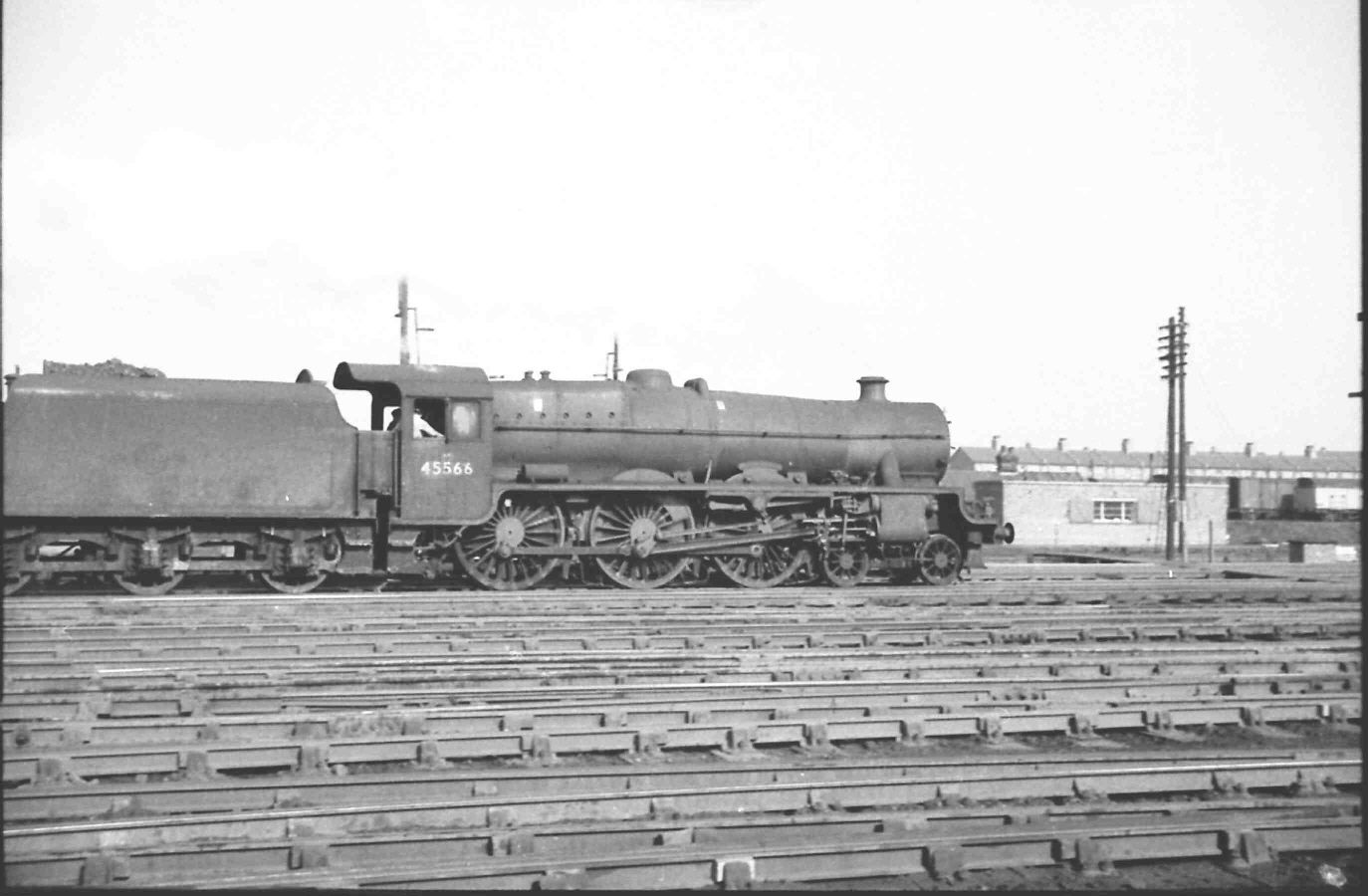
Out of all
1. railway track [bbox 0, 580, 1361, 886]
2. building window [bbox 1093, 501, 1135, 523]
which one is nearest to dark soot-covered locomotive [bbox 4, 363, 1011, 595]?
railway track [bbox 0, 580, 1361, 886]

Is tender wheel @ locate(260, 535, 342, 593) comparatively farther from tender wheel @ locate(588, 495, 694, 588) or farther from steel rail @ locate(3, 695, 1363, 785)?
steel rail @ locate(3, 695, 1363, 785)

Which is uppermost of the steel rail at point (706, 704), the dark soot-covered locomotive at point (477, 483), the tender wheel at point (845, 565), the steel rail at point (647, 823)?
the dark soot-covered locomotive at point (477, 483)

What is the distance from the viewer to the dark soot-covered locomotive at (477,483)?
553 inches

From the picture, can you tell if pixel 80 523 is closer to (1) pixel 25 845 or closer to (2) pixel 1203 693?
→ (1) pixel 25 845

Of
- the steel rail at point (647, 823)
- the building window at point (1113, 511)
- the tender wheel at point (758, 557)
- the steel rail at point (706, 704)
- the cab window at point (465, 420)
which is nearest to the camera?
the steel rail at point (647, 823)

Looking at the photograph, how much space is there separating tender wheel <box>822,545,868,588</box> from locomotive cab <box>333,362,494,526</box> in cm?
540

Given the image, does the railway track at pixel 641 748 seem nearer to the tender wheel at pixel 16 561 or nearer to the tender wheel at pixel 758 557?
the tender wheel at pixel 16 561

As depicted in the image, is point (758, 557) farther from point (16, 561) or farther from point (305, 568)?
point (16, 561)

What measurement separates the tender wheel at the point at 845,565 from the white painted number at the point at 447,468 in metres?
5.70

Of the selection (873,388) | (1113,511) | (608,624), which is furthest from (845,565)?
(1113,511)

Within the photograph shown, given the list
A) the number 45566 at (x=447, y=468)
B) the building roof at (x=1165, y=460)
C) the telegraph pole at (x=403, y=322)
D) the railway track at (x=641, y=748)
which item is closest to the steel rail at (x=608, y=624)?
the railway track at (x=641, y=748)

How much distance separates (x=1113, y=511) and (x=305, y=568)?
36447 mm

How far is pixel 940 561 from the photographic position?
1775cm

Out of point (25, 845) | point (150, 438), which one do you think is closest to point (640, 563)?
point (150, 438)
